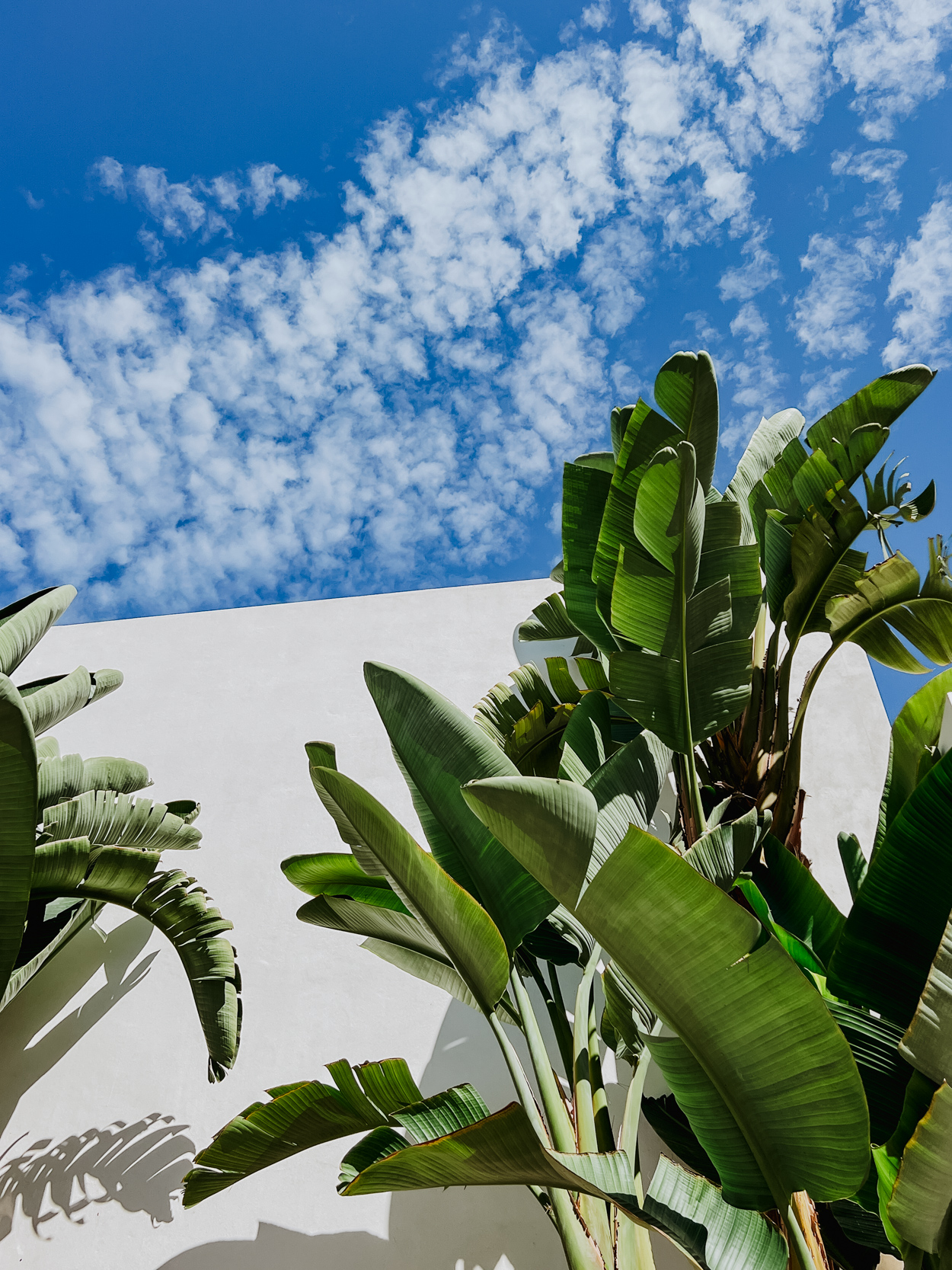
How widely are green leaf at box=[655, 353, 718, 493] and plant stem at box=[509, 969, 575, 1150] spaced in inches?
74.5

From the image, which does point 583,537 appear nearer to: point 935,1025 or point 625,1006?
point 625,1006

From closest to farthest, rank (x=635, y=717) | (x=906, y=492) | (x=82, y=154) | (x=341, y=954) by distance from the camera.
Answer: (x=635, y=717) → (x=906, y=492) → (x=341, y=954) → (x=82, y=154)

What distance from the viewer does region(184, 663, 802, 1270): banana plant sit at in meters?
1.27

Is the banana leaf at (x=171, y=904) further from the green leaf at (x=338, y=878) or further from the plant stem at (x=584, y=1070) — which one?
the plant stem at (x=584, y=1070)

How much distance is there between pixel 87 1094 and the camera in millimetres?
2859

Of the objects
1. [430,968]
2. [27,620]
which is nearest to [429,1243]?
[430,968]

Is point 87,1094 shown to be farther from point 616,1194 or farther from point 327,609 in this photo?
point 327,609

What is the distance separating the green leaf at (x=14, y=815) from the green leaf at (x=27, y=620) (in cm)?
70

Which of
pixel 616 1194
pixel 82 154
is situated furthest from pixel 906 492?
pixel 82 154

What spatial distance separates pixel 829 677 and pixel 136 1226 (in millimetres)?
4113

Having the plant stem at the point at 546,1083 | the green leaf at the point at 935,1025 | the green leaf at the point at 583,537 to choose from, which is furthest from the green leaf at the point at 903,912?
the green leaf at the point at 583,537

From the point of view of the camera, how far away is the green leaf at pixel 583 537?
278 centimetres

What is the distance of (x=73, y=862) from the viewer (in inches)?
97.1

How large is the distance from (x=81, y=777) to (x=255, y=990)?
114cm
